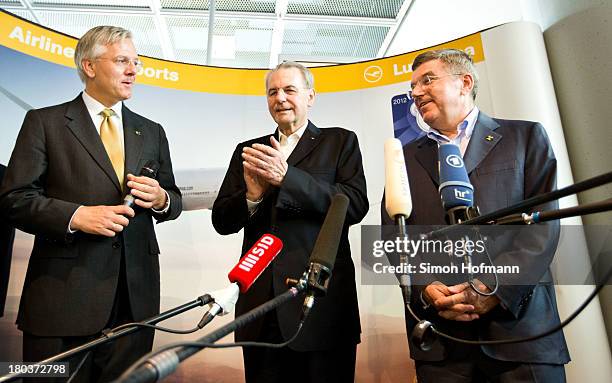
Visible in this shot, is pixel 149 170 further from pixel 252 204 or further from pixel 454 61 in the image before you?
pixel 454 61

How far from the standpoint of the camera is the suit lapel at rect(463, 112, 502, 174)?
5.64 feet

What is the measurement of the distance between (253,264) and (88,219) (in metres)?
Result: 0.85

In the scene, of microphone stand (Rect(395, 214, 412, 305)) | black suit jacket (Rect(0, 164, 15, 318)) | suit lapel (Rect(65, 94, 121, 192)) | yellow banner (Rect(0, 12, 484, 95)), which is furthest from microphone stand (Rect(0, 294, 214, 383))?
yellow banner (Rect(0, 12, 484, 95))

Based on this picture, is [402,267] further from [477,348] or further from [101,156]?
[101,156]

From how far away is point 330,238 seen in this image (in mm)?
1102

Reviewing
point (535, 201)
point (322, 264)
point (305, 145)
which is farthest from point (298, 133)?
point (535, 201)

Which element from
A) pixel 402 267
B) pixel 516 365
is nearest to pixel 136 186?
pixel 402 267

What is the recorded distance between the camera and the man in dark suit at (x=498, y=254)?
1.48m

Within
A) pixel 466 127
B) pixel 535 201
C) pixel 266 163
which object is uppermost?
pixel 466 127

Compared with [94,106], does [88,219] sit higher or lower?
lower

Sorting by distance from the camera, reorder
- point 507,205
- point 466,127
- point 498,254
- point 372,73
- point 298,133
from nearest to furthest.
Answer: point 498,254 < point 507,205 < point 466,127 < point 298,133 < point 372,73

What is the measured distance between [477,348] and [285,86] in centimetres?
134

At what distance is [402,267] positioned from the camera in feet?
3.91

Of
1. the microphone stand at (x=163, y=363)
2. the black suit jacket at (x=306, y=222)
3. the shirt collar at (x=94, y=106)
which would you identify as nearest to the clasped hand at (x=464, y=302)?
the black suit jacket at (x=306, y=222)
